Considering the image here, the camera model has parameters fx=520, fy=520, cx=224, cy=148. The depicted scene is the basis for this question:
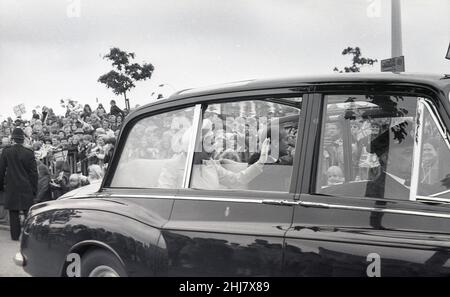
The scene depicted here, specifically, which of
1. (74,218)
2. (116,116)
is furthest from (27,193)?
(74,218)

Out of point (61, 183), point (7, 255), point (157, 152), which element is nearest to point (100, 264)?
point (157, 152)

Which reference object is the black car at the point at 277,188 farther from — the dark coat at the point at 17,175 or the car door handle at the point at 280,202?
the dark coat at the point at 17,175

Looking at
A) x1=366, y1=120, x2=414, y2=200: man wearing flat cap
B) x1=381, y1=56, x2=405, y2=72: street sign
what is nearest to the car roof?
x1=366, y1=120, x2=414, y2=200: man wearing flat cap

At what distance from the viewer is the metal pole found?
6098mm

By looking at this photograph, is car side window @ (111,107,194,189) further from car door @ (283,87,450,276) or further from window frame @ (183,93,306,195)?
car door @ (283,87,450,276)

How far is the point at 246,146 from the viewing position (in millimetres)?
3160

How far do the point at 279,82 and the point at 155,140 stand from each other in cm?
111

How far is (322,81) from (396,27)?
12.9ft

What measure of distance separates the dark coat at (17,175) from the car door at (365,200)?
6668mm

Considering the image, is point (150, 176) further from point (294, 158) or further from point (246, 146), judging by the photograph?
point (294, 158)

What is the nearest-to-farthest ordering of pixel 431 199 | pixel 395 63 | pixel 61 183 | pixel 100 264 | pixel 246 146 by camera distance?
1. pixel 431 199
2. pixel 246 146
3. pixel 100 264
4. pixel 395 63
5. pixel 61 183

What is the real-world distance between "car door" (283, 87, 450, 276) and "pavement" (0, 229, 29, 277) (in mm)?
4189

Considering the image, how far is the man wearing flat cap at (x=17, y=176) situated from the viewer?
833cm

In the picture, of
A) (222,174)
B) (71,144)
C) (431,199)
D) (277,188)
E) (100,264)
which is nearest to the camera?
(431,199)
